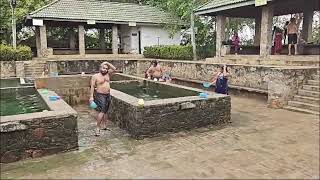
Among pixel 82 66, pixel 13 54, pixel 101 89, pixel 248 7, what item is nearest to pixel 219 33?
pixel 248 7

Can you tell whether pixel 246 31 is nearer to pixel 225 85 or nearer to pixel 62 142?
pixel 225 85

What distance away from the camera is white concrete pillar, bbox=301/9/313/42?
1680 centimetres

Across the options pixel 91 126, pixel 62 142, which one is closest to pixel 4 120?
pixel 62 142

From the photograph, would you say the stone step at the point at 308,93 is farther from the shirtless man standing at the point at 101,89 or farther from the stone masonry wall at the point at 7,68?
the stone masonry wall at the point at 7,68

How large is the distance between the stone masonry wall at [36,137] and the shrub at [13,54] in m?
13.9

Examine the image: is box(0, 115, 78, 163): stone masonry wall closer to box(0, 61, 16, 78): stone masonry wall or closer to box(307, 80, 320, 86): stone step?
box(307, 80, 320, 86): stone step

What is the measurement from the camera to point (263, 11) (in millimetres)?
14383

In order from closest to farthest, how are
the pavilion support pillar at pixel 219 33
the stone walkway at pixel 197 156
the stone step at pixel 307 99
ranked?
the stone walkway at pixel 197 156 < the stone step at pixel 307 99 < the pavilion support pillar at pixel 219 33

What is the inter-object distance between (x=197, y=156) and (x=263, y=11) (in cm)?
1091

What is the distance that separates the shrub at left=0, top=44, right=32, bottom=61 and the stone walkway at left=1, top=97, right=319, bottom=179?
1251cm

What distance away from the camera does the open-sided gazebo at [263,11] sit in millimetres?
14312

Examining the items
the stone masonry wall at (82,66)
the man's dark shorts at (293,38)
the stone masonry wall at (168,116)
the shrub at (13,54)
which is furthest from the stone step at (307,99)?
the shrub at (13,54)

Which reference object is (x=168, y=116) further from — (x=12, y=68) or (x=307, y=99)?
(x=12, y=68)

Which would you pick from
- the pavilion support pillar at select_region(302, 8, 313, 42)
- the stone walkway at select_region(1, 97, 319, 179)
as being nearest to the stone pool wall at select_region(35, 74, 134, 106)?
the stone walkway at select_region(1, 97, 319, 179)
